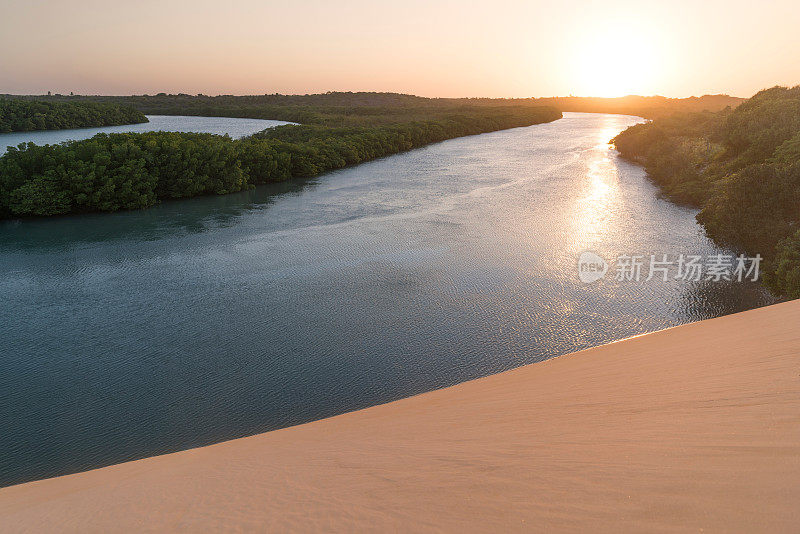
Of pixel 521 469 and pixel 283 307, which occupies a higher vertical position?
pixel 521 469

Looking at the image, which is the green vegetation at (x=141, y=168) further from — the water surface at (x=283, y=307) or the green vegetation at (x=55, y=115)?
the green vegetation at (x=55, y=115)

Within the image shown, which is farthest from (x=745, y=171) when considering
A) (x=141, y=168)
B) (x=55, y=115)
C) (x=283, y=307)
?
(x=55, y=115)

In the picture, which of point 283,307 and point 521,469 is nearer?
point 521,469

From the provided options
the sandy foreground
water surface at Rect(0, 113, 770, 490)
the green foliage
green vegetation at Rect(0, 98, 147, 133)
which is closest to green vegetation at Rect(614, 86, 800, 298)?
the green foliage

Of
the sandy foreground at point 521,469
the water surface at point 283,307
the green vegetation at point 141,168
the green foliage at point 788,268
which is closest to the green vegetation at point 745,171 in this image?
the green foliage at point 788,268

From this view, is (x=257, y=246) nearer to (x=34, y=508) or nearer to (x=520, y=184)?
(x=34, y=508)

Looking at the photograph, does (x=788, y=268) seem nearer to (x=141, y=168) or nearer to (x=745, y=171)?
(x=745, y=171)
